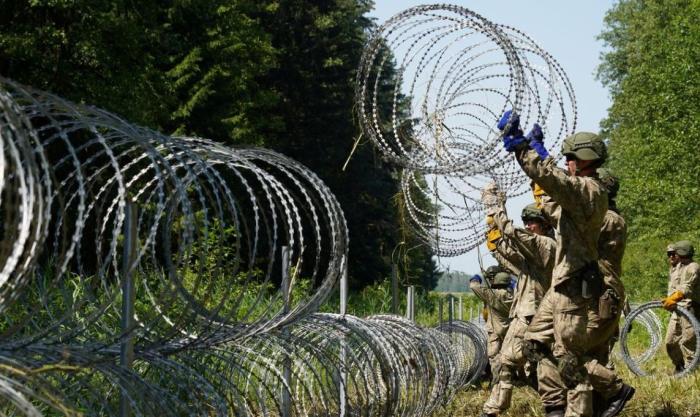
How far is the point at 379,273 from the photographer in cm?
4044

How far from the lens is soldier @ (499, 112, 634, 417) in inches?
286

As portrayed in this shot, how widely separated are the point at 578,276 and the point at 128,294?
3668 mm

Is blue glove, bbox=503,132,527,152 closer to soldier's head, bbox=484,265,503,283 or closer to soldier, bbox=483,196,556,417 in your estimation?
soldier, bbox=483,196,556,417

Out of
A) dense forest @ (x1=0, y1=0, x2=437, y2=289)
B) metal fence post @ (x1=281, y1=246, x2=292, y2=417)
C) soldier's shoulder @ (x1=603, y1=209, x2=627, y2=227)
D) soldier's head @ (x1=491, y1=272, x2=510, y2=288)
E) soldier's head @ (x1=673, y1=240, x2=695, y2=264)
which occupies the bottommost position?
metal fence post @ (x1=281, y1=246, x2=292, y2=417)

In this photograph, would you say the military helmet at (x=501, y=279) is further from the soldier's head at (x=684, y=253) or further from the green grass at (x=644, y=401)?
the soldier's head at (x=684, y=253)

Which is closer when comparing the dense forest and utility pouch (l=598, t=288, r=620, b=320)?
utility pouch (l=598, t=288, r=620, b=320)

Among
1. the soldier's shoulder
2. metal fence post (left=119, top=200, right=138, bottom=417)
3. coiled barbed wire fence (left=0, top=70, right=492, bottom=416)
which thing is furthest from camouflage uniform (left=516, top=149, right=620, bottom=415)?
metal fence post (left=119, top=200, right=138, bottom=417)

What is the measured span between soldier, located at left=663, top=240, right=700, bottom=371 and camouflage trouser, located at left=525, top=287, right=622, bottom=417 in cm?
714

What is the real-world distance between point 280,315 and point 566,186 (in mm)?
2029

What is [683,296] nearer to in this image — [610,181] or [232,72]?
[610,181]

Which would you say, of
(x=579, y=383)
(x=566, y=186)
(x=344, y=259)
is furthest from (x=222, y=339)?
(x=579, y=383)

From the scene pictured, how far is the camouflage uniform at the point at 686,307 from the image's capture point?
1496 centimetres

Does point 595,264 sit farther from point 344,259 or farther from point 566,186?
point 344,259

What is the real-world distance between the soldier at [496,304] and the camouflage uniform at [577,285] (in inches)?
192
